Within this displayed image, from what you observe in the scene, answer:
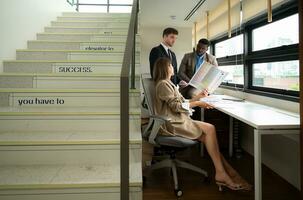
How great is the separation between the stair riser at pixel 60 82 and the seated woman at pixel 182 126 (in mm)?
480

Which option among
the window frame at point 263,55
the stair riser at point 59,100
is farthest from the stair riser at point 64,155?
the window frame at point 263,55

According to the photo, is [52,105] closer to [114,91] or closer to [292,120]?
[114,91]

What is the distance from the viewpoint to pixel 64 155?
207cm

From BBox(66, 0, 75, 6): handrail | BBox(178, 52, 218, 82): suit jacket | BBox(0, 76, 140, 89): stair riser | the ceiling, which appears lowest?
BBox(0, 76, 140, 89): stair riser

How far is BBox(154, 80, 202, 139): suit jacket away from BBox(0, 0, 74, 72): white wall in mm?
1725

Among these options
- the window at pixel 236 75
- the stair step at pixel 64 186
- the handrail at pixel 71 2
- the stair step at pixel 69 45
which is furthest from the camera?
the handrail at pixel 71 2

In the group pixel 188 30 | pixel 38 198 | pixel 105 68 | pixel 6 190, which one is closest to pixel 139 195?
→ pixel 38 198

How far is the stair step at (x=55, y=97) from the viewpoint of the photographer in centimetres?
255

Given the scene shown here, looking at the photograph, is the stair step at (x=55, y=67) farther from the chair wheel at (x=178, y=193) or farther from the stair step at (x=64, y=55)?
the chair wheel at (x=178, y=193)

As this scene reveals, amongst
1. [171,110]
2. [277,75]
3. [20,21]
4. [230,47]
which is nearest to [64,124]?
[171,110]

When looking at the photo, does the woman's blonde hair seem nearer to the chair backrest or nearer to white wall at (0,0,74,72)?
the chair backrest

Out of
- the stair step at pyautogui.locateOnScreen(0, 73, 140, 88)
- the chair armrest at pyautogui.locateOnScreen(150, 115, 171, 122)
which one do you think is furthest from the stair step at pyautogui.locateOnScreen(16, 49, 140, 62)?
the chair armrest at pyautogui.locateOnScreen(150, 115, 171, 122)

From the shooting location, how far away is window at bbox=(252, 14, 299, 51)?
288cm

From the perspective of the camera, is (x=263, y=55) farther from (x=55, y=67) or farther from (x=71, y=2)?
(x=71, y=2)
